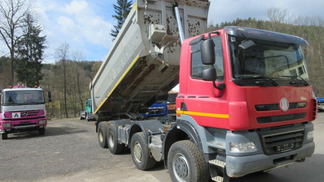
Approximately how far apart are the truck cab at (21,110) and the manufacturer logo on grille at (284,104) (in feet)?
37.5

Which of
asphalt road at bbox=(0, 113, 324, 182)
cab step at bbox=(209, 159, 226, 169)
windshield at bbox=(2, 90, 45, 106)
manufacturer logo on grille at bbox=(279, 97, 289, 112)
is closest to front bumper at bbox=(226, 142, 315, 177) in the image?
cab step at bbox=(209, 159, 226, 169)

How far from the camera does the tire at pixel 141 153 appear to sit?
5.25 m

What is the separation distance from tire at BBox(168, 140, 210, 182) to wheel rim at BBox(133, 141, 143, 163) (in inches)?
55.8

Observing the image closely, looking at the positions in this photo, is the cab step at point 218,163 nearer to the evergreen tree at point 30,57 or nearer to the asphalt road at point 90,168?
the asphalt road at point 90,168

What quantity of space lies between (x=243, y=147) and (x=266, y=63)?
4.46 feet

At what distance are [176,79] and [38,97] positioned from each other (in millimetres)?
8581

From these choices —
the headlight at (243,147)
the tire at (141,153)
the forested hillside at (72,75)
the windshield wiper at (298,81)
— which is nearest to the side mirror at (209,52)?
the headlight at (243,147)

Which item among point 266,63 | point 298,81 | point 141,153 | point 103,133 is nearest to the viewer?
point 266,63

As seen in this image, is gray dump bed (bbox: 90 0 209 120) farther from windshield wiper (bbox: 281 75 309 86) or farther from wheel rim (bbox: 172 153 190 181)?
windshield wiper (bbox: 281 75 309 86)

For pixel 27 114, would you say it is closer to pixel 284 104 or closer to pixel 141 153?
pixel 141 153

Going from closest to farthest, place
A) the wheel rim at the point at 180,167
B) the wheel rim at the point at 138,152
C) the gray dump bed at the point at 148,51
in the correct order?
1. the wheel rim at the point at 180,167
2. the gray dump bed at the point at 148,51
3. the wheel rim at the point at 138,152

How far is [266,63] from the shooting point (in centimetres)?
358

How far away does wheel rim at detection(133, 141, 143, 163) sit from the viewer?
5.48 meters

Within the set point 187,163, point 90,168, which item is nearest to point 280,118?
point 187,163
